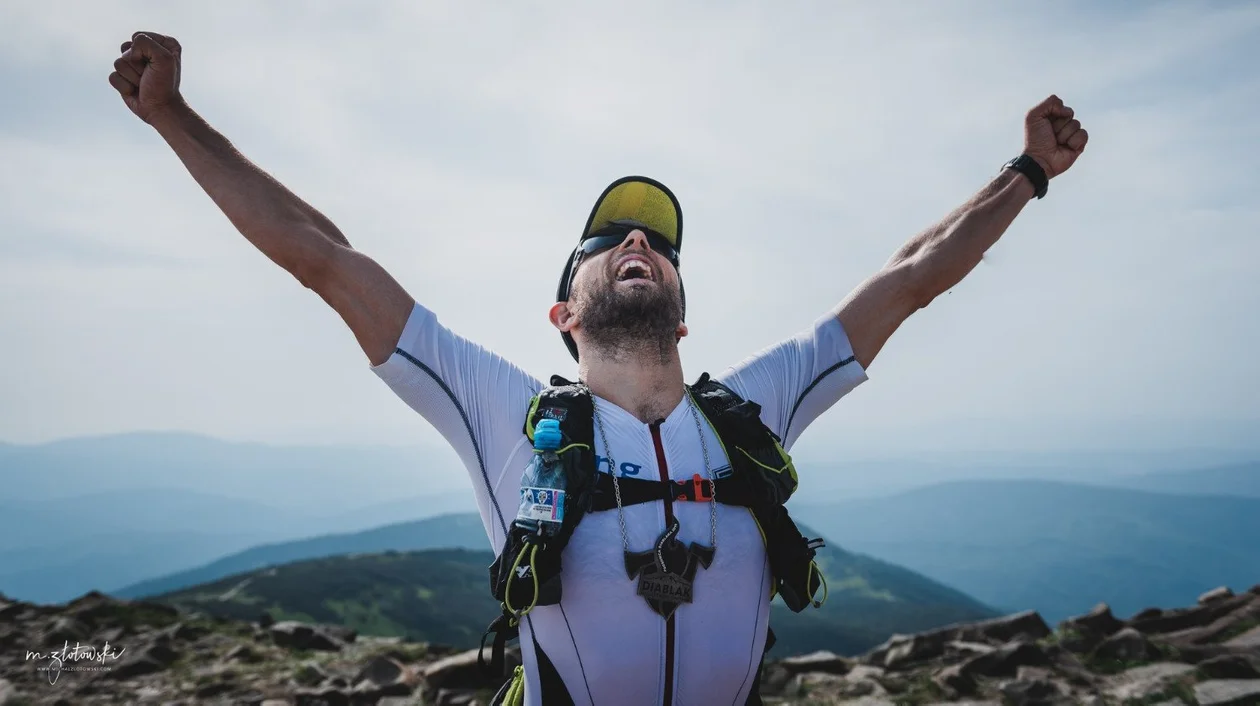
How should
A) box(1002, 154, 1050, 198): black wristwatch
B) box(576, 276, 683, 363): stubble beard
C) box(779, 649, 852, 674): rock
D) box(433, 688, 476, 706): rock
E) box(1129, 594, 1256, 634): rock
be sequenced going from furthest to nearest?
box(1129, 594, 1256, 634): rock
box(779, 649, 852, 674): rock
box(433, 688, 476, 706): rock
box(1002, 154, 1050, 198): black wristwatch
box(576, 276, 683, 363): stubble beard

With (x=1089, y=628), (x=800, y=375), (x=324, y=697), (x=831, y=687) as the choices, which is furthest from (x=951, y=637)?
(x=324, y=697)

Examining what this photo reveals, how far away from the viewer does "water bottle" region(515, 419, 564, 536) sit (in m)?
3.12

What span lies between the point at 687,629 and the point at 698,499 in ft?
1.80

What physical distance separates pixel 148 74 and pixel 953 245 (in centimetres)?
439

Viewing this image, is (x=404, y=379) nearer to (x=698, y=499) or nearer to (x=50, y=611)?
(x=698, y=499)

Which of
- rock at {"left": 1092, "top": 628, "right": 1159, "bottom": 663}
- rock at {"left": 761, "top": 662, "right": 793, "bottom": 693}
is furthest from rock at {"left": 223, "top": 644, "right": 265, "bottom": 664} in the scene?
rock at {"left": 1092, "top": 628, "right": 1159, "bottom": 663}

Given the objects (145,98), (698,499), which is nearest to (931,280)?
(698,499)

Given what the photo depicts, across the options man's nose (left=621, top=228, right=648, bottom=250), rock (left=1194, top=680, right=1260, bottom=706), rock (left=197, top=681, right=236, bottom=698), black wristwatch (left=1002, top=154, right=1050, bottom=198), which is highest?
black wristwatch (left=1002, top=154, right=1050, bottom=198)

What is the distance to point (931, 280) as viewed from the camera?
451 centimetres

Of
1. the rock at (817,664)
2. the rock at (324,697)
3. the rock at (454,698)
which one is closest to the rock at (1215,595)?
the rock at (817,664)

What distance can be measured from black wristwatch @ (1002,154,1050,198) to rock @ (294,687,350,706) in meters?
8.19

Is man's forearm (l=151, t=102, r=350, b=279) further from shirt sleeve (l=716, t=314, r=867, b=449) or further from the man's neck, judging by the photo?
shirt sleeve (l=716, t=314, r=867, b=449)

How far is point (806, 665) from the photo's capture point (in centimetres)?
959

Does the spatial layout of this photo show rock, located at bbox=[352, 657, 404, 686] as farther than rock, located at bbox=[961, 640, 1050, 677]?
Yes
